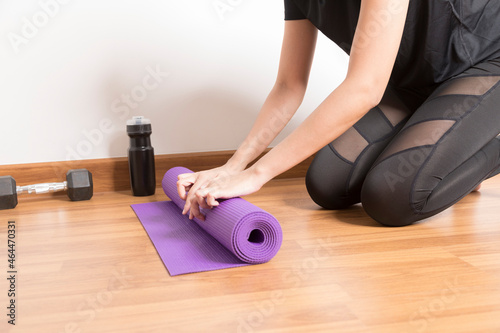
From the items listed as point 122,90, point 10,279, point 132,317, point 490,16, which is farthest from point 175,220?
point 490,16

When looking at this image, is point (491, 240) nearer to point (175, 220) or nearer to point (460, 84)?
point (460, 84)

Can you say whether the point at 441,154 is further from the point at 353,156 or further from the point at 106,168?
the point at 106,168

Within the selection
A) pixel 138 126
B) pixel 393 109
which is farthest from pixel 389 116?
pixel 138 126

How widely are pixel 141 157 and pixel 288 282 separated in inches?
41.1

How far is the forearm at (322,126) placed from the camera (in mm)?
1120

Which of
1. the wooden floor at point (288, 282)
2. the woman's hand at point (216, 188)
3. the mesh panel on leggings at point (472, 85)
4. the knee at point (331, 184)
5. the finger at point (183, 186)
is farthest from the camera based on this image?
the knee at point (331, 184)

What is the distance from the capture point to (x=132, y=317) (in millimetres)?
787

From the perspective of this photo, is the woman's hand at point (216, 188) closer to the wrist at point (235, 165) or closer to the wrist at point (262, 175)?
the wrist at point (262, 175)

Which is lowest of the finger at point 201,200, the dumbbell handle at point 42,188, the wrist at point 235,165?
the dumbbell handle at point 42,188

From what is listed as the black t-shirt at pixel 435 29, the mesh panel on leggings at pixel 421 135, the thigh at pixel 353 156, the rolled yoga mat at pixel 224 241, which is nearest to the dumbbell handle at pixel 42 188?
the rolled yoga mat at pixel 224 241

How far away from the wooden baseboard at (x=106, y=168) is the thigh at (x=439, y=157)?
85cm

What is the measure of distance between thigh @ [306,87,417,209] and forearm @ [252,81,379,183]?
394 millimetres

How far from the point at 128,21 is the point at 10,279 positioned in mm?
1202

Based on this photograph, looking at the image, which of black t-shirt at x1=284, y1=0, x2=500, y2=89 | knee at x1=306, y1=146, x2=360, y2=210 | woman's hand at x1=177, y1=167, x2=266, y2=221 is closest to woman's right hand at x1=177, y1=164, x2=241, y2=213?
woman's hand at x1=177, y1=167, x2=266, y2=221
